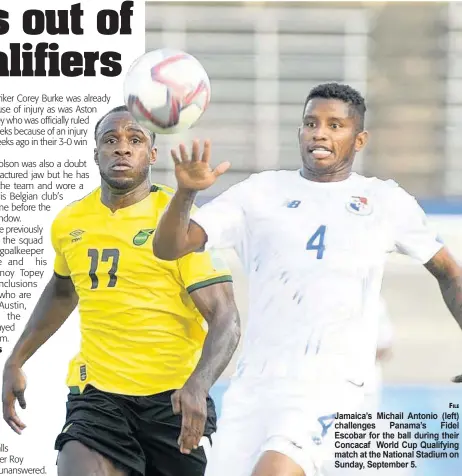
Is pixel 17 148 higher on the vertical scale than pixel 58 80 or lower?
lower

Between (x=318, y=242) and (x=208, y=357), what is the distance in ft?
1.66

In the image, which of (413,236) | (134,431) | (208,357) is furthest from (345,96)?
(134,431)

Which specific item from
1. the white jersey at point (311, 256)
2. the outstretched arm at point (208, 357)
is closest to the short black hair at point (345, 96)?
the white jersey at point (311, 256)

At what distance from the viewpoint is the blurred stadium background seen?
4145 mm

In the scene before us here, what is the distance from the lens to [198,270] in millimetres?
3682

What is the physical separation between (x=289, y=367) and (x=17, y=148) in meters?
1.34

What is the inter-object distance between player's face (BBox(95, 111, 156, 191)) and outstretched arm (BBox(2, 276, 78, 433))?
42 cm

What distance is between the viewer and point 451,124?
421 cm

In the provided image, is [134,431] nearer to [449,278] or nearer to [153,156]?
[153,156]

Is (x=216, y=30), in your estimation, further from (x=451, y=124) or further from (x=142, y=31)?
(x=451, y=124)

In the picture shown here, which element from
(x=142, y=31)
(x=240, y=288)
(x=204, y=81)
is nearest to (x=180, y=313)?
(x=240, y=288)

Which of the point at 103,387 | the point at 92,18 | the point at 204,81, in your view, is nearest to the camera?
the point at 204,81

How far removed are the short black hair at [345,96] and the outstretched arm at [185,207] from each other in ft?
2.19

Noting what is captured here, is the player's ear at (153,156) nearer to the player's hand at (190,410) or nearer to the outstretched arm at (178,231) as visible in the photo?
the outstretched arm at (178,231)
